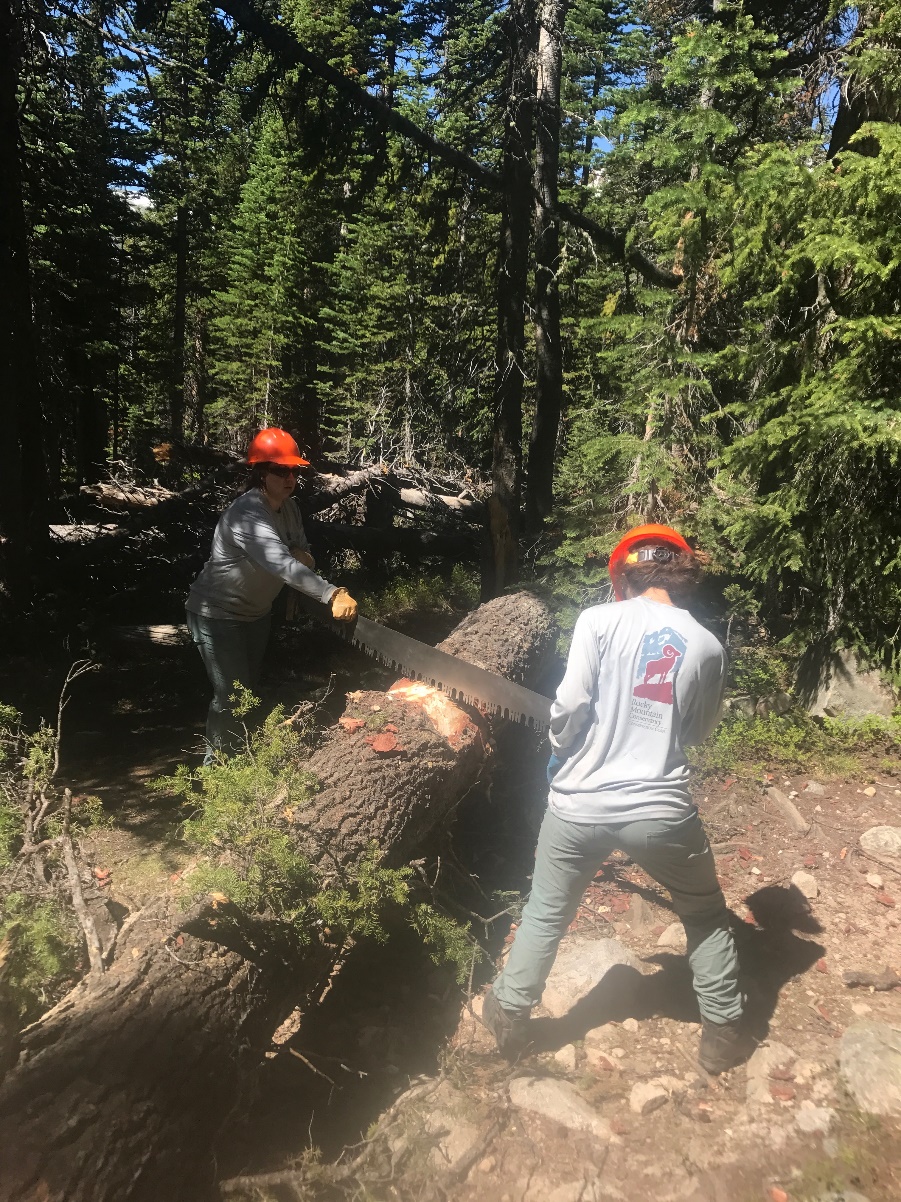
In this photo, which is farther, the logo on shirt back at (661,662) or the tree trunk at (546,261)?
the tree trunk at (546,261)

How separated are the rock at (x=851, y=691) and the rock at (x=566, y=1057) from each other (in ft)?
11.9

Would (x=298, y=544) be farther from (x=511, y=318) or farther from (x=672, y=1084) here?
(x=511, y=318)

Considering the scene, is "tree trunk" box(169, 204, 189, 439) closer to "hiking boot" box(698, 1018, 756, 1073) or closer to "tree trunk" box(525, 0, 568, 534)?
"tree trunk" box(525, 0, 568, 534)

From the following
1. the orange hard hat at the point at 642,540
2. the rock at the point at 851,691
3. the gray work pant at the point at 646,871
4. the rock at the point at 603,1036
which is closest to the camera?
the gray work pant at the point at 646,871

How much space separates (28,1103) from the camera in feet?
7.43

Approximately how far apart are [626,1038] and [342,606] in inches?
102

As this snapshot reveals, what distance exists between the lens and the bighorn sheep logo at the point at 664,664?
9.80 ft

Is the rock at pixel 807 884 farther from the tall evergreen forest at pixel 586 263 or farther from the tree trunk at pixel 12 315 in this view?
the tree trunk at pixel 12 315

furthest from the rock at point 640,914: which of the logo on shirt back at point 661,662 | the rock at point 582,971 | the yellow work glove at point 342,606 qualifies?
the yellow work glove at point 342,606

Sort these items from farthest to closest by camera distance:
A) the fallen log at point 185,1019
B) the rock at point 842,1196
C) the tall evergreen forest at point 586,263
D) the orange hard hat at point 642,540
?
the tall evergreen forest at point 586,263
the orange hard hat at point 642,540
the rock at point 842,1196
the fallen log at point 185,1019

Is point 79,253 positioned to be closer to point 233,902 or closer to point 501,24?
point 501,24

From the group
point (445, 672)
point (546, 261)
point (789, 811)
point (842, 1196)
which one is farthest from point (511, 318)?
point (842, 1196)

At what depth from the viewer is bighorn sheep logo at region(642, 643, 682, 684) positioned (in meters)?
2.99

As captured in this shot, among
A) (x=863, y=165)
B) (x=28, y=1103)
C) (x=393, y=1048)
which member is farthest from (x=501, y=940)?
(x=863, y=165)
